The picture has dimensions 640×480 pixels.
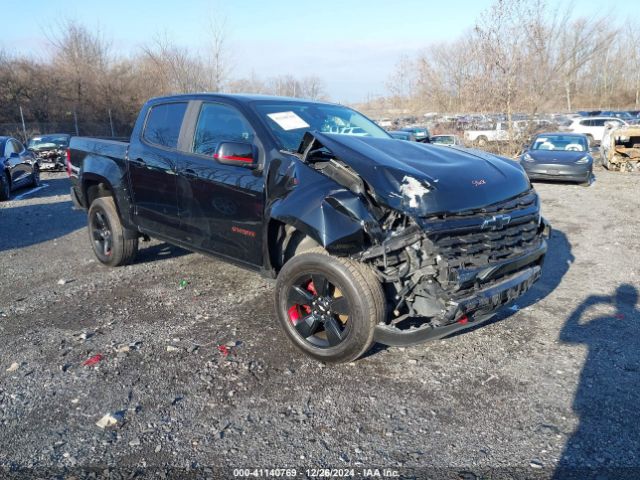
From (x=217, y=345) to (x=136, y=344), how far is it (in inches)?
25.3

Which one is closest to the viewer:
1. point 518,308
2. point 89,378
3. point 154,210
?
point 89,378

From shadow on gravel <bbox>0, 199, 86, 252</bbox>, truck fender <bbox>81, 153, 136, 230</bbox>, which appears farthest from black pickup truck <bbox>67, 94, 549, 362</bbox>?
shadow on gravel <bbox>0, 199, 86, 252</bbox>

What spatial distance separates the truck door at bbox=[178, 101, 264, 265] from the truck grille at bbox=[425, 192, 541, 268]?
1.47m

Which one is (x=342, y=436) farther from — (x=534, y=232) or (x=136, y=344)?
(x=534, y=232)

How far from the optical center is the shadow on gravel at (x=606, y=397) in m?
2.63

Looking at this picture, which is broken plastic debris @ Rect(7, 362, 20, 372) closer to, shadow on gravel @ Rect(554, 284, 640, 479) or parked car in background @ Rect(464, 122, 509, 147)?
shadow on gravel @ Rect(554, 284, 640, 479)

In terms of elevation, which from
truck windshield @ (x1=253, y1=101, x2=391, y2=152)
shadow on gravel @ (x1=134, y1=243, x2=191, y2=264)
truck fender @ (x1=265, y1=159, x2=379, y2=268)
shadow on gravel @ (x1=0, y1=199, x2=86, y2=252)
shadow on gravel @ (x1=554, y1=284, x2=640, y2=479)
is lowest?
shadow on gravel @ (x1=554, y1=284, x2=640, y2=479)

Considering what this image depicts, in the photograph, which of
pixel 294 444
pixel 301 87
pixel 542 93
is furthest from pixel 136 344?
pixel 301 87

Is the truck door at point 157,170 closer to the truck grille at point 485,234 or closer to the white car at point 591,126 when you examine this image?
the truck grille at point 485,234

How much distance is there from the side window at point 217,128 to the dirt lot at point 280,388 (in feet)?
4.96

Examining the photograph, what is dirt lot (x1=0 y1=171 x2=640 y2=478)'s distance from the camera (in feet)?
8.91

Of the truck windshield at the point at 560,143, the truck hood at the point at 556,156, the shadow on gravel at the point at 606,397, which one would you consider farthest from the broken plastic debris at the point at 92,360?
the truck windshield at the point at 560,143

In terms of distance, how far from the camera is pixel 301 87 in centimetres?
3794

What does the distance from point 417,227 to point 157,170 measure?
2846 millimetres
